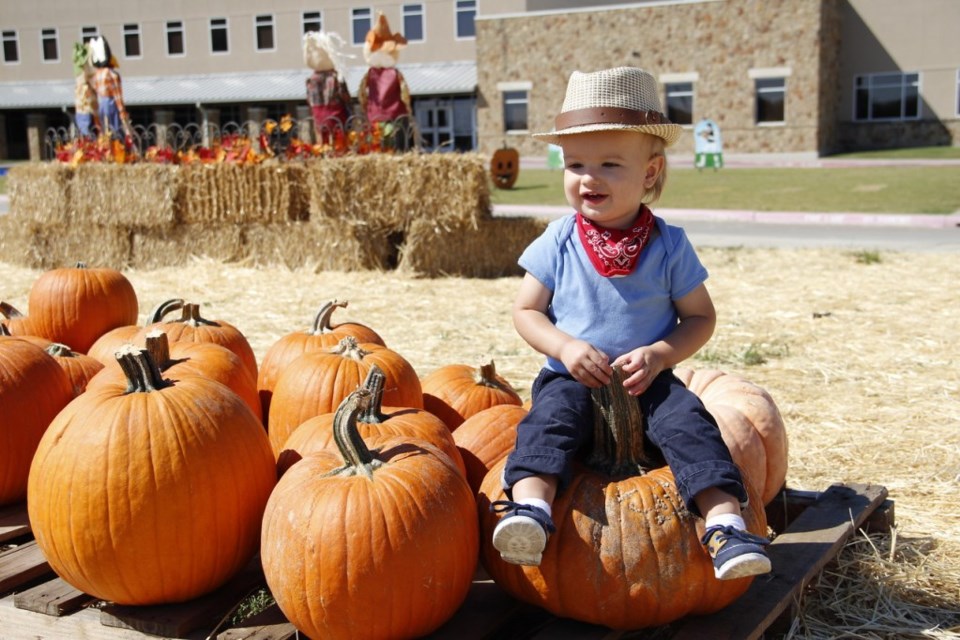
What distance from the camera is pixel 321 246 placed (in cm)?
1088

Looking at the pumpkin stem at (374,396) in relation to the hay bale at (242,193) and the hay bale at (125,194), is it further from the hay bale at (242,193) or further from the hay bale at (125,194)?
the hay bale at (125,194)

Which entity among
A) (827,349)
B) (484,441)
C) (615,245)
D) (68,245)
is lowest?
(827,349)

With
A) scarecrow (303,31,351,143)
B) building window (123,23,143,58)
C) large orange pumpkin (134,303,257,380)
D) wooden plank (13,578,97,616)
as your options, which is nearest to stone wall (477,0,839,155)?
building window (123,23,143,58)

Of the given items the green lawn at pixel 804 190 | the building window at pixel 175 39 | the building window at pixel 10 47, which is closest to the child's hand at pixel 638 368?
the green lawn at pixel 804 190

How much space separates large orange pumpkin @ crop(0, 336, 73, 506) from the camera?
10.9 ft

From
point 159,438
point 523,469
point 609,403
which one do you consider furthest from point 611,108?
point 159,438

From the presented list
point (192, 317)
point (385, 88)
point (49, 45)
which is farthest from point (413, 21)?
point (192, 317)

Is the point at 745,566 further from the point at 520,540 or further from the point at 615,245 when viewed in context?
the point at 615,245

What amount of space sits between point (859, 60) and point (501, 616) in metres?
Result: 40.2

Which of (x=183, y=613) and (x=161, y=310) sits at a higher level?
(x=161, y=310)

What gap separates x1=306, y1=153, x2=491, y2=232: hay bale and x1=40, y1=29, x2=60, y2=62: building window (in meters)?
46.2

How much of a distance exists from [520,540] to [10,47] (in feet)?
188

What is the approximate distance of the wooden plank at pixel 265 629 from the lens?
248cm

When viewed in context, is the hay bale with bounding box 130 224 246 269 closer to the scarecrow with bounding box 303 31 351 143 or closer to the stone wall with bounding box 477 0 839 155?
the scarecrow with bounding box 303 31 351 143
